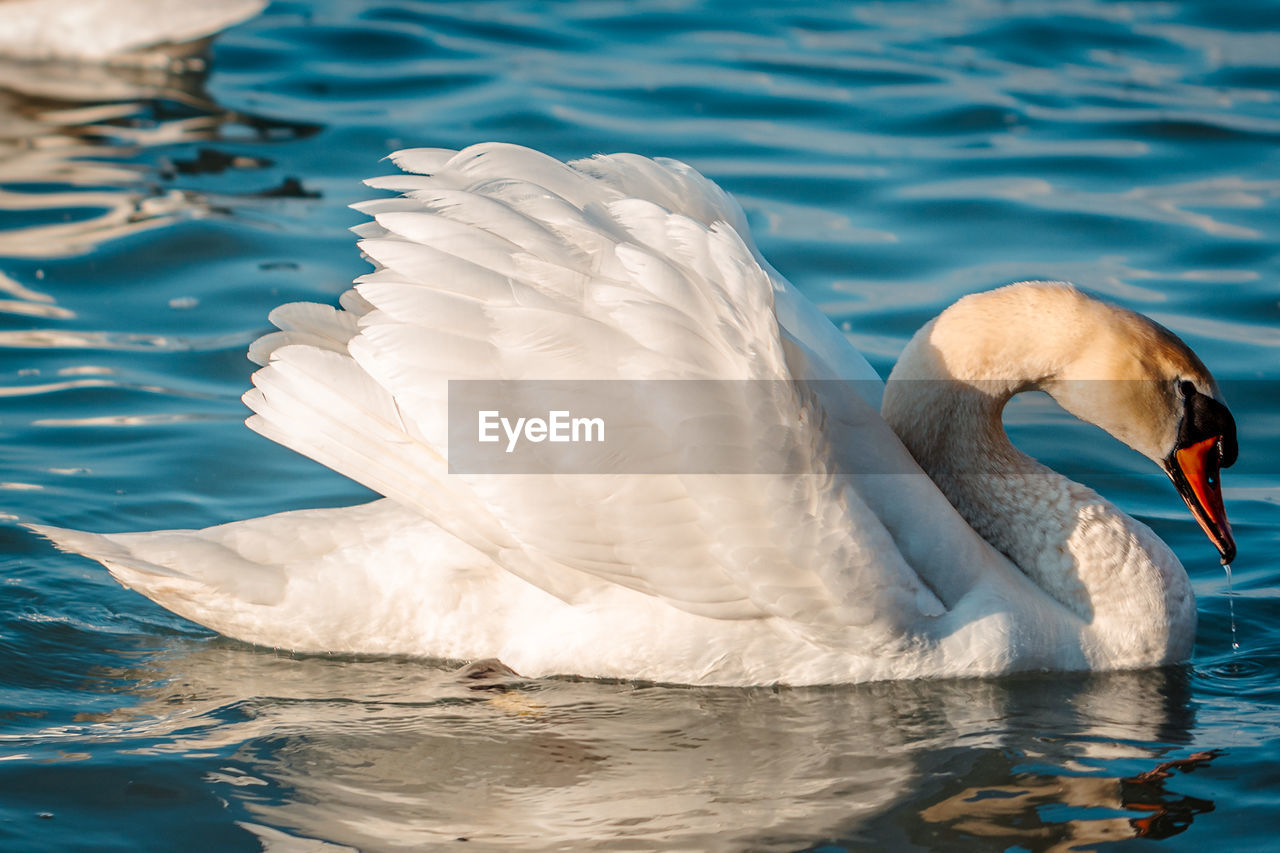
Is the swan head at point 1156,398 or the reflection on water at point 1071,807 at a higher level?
the swan head at point 1156,398

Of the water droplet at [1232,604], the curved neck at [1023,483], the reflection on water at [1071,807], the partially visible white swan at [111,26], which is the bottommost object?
the reflection on water at [1071,807]

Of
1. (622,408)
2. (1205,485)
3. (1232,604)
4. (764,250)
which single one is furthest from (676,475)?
(764,250)

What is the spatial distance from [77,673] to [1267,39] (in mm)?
10635

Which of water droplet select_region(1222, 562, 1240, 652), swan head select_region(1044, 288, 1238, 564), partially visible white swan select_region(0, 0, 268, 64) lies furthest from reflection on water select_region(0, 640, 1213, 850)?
partially visible white swan select_region(0, 0, 268, 64)

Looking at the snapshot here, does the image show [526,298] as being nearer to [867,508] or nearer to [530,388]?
[530,388]

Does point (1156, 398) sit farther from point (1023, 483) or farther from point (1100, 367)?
point (1023, 483)

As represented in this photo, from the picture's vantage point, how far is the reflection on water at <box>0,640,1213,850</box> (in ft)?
13.3

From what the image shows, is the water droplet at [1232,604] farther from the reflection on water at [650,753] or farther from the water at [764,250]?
the reflection on water at [650,753]

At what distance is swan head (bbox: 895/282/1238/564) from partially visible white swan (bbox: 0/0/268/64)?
785 cm

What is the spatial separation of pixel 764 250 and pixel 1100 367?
421 cm

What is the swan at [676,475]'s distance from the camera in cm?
436

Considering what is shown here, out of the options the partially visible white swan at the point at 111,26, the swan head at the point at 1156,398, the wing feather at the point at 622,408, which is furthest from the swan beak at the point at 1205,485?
the partially visible white swan at the point at 111,26

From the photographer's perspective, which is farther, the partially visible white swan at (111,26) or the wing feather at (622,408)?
the partially visible white swan at (111,26)

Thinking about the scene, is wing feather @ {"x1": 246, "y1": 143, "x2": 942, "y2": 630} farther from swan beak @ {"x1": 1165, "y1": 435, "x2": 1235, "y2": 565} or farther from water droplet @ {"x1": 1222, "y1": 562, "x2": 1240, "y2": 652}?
water droplet @ {"x1": 1222, "y1": 562, "x2": 1240, "y2": 652}
